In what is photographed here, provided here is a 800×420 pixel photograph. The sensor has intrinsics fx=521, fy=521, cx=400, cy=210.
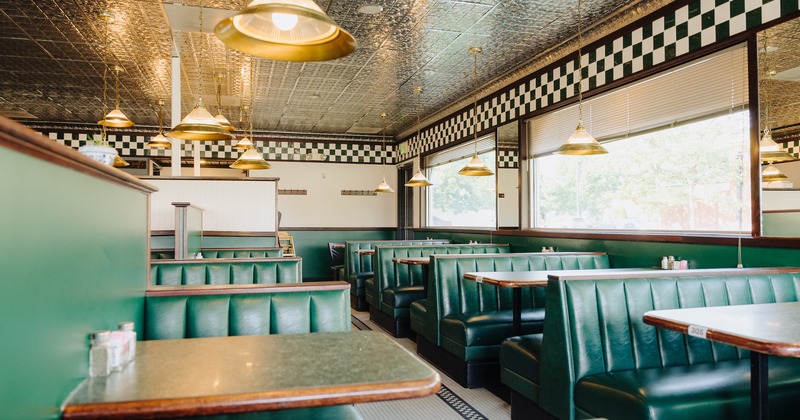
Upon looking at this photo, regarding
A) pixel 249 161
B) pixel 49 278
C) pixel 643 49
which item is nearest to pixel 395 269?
pixel 249 161

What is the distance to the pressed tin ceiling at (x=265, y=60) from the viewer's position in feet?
16.8

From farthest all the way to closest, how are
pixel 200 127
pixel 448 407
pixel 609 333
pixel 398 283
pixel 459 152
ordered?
1. pixel 459 152
2. pixel 398 283
3. pixel 200 127
4. pixel 448 407
5. pixel 609 333

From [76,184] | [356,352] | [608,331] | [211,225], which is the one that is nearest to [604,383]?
[608,331]

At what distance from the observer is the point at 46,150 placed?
4.11ft

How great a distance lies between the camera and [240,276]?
3658 millimetres

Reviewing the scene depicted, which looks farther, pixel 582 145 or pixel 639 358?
pixel 582 145

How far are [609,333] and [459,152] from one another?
7.03 meters

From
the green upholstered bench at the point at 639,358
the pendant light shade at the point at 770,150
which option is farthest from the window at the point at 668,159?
the green upholstered bench at the point at 639,358

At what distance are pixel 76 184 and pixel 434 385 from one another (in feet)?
3.79

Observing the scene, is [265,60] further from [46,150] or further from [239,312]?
[46,150]

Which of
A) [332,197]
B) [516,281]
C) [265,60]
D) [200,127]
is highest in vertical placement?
[265,60]

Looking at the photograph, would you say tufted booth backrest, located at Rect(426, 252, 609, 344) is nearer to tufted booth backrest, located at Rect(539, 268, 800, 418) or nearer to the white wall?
tufted booth backrest, located at Rect(539, 268, 800, 418)

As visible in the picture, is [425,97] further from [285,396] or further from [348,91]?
[285,396]

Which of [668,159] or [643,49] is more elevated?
[643,49]
